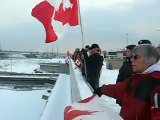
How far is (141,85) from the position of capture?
11.4ft

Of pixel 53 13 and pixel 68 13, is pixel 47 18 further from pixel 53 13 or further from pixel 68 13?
pixel 68 13

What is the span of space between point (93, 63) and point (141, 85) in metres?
6.19

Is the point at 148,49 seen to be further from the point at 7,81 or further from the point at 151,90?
the point at 7,81

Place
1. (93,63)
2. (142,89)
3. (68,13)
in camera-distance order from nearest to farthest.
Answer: (142,89), (68,13), (93,63)

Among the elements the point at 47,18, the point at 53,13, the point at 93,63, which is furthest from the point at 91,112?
the point at 93,63

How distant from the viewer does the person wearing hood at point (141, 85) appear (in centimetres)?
337

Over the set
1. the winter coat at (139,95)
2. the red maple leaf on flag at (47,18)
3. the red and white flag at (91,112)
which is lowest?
the red and white flag at (91,112)

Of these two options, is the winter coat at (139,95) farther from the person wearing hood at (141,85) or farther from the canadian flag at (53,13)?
the canadian flag at (53,13)

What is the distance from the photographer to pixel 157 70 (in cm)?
353

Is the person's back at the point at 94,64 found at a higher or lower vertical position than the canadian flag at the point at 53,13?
lower

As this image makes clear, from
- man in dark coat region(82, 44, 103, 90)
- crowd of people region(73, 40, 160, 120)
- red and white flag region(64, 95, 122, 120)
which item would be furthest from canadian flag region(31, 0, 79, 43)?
crowd of people region(73, 40, 160, 120)

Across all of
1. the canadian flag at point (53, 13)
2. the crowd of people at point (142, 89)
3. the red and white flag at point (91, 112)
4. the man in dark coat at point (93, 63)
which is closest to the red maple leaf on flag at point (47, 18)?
the canadian flag at point (53, 13)

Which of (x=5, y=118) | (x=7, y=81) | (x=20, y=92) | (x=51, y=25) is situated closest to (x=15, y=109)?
(x=5, y=118)

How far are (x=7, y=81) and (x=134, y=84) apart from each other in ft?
50.4
